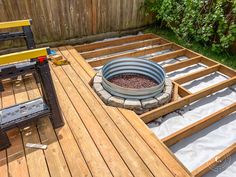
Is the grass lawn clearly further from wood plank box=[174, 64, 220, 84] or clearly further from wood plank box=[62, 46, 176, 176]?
wood plank box=[62, 46, 176, 176]

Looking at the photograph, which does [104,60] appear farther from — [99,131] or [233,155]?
[233,155]

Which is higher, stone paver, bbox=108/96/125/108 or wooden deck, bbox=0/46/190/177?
stone paver, bbox=108/96/125/108

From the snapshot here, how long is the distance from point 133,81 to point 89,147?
1.59 m

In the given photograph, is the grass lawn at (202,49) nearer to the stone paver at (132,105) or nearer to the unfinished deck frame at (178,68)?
the unfinished deck frame at (178,68)

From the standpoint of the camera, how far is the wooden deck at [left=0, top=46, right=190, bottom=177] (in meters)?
1.74

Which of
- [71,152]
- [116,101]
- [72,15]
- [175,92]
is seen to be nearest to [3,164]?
[71,152]

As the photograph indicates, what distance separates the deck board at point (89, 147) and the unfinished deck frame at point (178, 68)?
23cm

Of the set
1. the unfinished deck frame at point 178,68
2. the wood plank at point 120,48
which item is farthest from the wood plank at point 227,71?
the wood plank at point 120,48

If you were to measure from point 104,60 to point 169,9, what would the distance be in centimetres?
240

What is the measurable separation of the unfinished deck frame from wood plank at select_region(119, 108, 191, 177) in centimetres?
9

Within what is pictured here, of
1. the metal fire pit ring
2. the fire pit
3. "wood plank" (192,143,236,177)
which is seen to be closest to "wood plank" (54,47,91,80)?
the fire pit

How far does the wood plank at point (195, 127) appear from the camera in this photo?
83.4 inches

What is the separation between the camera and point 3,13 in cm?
379

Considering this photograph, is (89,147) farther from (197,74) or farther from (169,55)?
(169,55)
